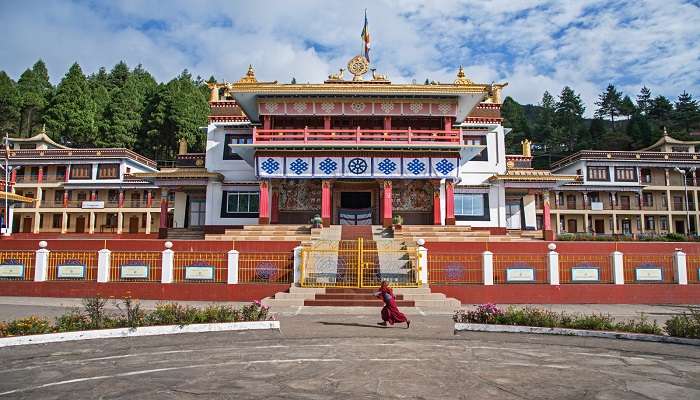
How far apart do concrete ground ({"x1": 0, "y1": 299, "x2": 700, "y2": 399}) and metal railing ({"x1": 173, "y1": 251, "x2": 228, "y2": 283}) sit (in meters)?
7.13

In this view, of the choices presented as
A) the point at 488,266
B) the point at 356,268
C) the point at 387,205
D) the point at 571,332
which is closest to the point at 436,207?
the point at 387,205

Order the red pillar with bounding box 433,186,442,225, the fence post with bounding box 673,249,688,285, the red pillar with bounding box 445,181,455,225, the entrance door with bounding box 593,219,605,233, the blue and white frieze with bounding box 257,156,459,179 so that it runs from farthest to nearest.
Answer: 1. the entrance door with bounding box 593,219,605,233
2. the red pillar with bounding box 445,181,455,225
3. the red pillar with bounding box 433,186,442,225
4. the blue and white frieze with bounding box 257,156,459,179
5. the fence post with bounding box 673,249,688,285

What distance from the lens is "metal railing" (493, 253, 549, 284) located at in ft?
59.4

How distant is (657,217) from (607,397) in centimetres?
5667

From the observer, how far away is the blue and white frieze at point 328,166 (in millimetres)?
26406

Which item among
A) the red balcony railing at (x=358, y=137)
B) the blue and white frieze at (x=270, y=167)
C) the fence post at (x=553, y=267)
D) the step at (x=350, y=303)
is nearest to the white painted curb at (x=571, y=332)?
the step at (x=350, y=303)

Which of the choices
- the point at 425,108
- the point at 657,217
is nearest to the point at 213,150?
the point at 425,108

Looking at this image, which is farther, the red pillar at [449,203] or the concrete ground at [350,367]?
the red pillar at [449,203]

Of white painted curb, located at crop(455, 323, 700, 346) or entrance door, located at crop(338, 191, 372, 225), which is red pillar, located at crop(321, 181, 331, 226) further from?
white painted curb, located at crop(455, 323, 700, 346)

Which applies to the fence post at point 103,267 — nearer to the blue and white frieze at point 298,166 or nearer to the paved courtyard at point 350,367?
the paved courtyard at point 350,367

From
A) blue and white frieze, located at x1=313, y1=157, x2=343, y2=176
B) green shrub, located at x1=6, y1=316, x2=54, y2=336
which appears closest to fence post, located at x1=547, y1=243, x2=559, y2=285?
blue and white frieze, located at x1=313, y1=157, x2=343, y2=176

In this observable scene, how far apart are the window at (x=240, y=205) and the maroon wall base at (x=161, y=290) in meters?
13.6

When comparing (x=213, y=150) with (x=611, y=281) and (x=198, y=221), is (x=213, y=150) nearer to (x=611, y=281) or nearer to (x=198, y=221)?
(x=198, y=221)

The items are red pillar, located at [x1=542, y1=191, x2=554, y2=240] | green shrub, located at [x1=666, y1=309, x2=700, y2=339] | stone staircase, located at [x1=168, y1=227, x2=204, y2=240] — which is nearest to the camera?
green shrub, located at [x1=666, y1=309, x2=700, y2=339]
